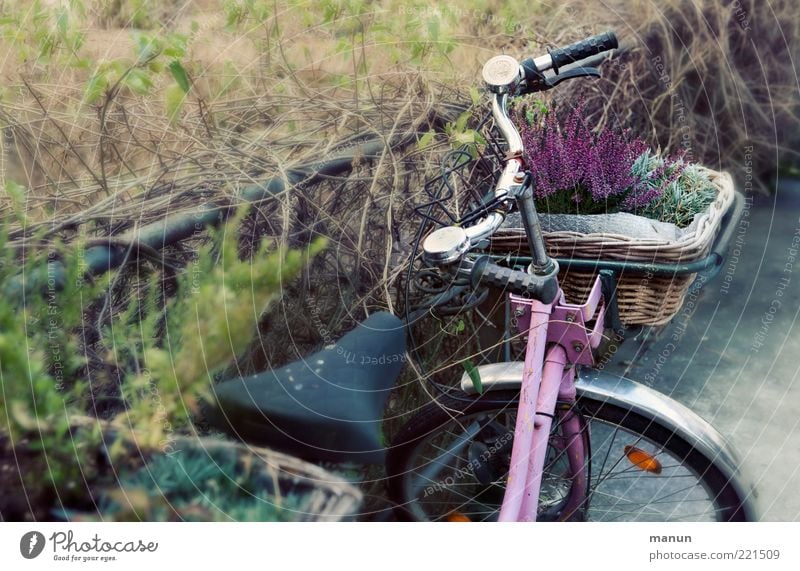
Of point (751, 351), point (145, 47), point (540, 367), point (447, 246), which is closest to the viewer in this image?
point (447, 246)

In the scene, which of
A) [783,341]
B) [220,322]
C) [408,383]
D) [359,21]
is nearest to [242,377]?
[220,322]

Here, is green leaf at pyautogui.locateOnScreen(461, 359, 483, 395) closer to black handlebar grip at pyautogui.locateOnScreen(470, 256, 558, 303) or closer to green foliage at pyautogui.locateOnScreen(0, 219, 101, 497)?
black handlebar grip at pyautogui.locateOnScreen(470, 256, 558, 303)

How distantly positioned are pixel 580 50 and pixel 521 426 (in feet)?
1.71

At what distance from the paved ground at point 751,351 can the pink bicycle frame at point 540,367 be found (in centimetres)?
61

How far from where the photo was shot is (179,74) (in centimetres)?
141

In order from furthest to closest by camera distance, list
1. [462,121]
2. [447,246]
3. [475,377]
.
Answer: [462,121] < [475,377] < [447,246]

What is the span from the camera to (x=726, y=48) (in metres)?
1.92

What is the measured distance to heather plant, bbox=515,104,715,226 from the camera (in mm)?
1385

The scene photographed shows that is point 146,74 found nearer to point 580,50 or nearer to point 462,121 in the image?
point 462,121

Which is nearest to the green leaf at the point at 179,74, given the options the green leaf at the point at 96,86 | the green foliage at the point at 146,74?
the green foliage at the point at 146,74

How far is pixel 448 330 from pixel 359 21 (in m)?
0.59

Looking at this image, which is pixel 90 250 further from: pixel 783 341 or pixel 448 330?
pixel 783 341

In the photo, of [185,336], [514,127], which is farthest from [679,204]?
[185,336]

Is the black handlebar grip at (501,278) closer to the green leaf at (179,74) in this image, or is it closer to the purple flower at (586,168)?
the purple flower at (586,168)
